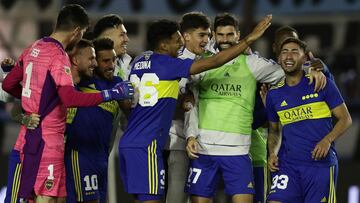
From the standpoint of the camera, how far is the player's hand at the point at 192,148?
9273 mm

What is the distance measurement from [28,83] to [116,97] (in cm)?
68

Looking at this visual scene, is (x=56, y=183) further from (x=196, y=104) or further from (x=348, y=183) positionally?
(x=348, y=183)

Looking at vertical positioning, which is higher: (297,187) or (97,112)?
(97,112)

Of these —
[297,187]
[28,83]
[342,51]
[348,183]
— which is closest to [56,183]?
[28,83]

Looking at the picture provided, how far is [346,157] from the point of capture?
52.4 feet

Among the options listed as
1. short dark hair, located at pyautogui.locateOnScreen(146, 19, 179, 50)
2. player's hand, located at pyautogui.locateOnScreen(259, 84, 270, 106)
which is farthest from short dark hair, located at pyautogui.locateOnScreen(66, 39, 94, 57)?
player's hand, located at pyautogui.locateOnScreen(259, 84, 270, 106)

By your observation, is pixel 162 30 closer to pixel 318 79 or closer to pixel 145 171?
pixel 145 171

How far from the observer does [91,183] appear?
30.6 feet

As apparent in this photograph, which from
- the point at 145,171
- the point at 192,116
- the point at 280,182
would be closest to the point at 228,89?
the point at 192,116

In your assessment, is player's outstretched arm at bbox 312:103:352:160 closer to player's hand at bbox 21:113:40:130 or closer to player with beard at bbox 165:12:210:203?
player with beard at bbox 165:12:210:203

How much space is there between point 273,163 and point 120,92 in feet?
5.24

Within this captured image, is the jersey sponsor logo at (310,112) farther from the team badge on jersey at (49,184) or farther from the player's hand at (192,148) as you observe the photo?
the team badge on jersey at (49,184)

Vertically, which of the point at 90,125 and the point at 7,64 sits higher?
the point at 7,64

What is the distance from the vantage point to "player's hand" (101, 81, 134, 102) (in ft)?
27.7
